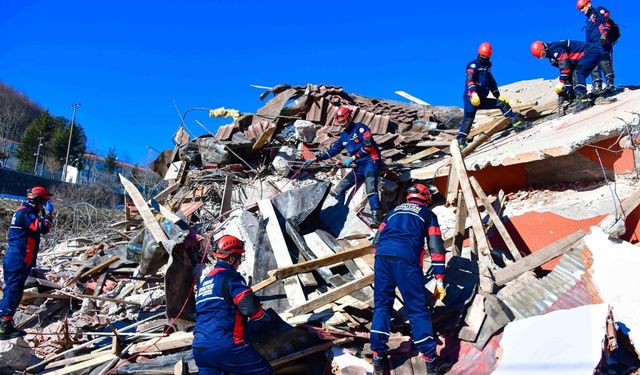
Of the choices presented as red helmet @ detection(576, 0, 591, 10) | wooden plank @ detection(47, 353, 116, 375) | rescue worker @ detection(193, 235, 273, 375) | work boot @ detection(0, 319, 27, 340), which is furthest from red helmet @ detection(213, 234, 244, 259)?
red helmet @ detection(576, 0, 591, 10)

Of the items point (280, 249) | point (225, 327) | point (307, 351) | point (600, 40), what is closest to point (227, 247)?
point (225, 327)

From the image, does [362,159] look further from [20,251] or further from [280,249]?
[20,251]

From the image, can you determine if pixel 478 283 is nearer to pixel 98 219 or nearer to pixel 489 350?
pixel 489 350

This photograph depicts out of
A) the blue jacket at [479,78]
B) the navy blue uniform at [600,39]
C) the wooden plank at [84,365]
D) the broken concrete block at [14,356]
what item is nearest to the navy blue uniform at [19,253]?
the broken concrete block at [14,356]

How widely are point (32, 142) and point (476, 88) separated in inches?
1566

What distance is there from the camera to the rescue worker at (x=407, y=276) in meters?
4.26

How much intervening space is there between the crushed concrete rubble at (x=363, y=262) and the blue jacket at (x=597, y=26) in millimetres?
1039

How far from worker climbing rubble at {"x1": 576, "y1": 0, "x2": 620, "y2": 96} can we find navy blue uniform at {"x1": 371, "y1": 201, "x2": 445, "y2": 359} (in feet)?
17.0

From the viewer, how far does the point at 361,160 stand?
7.55m

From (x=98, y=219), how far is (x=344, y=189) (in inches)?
290

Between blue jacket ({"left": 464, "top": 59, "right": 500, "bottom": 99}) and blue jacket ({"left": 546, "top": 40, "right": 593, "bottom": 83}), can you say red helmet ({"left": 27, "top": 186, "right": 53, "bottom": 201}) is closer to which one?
blue jacket ({"left": 464, "top": 59, "right": 500, "bottom": 99})

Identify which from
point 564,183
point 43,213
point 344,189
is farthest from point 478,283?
point 43,213

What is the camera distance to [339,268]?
6.56 metres

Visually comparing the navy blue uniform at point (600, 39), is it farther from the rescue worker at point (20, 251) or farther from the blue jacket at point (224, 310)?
the rescue worker at point (20, 251)
